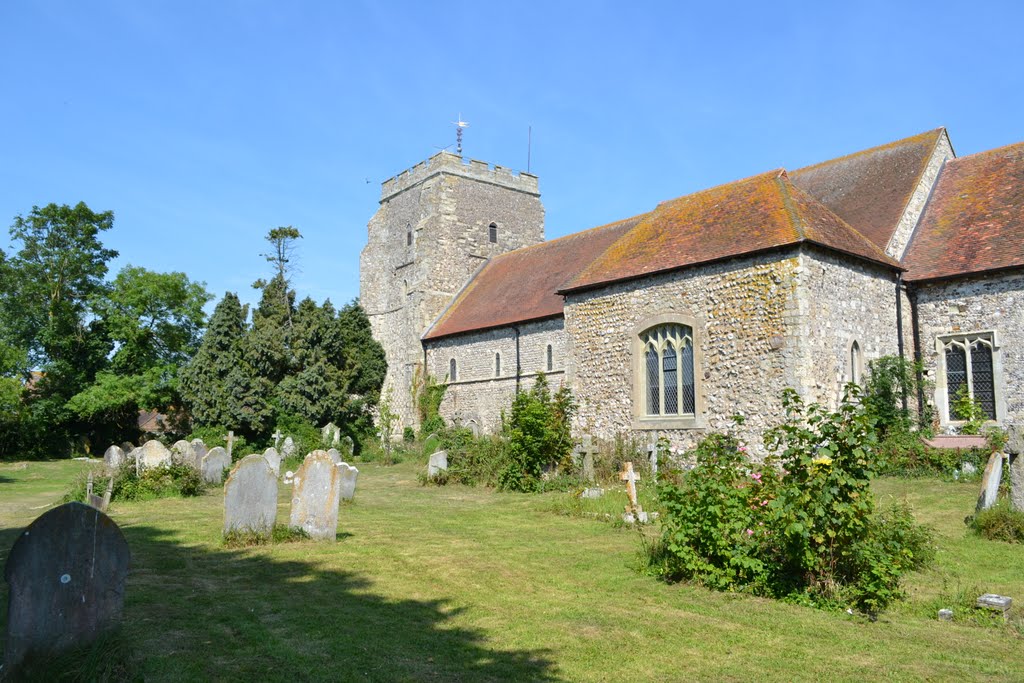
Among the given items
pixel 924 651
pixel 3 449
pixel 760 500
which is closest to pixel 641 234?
pixel 760 500

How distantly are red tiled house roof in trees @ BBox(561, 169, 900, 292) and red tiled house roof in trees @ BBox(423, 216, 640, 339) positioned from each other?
21.0 feet

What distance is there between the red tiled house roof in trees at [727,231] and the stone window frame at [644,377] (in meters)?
1.13

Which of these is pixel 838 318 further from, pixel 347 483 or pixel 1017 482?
pixel 347 483

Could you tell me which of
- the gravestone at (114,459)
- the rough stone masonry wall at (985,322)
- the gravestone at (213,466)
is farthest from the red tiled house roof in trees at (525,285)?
the gravestone at (114,459)

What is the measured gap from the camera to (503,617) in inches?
264

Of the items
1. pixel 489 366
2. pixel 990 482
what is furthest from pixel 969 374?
pixel 489 366

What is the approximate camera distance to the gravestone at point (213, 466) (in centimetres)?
1794

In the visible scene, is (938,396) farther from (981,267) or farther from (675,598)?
(675,598)

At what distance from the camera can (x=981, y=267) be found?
16.5 meters

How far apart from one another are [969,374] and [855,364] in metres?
3.06

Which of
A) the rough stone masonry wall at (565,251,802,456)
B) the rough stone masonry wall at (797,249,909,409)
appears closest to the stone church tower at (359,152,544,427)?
the rough stone masonry wall at (565,251,802,456)

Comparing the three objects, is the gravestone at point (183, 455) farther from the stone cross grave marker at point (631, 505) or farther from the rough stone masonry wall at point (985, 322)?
the rough stone masonry wall at point (985, 322)

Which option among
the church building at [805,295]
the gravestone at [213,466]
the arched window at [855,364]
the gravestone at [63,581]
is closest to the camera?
the gravestone at [63,581]

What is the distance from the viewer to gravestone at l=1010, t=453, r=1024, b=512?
9.85 m
